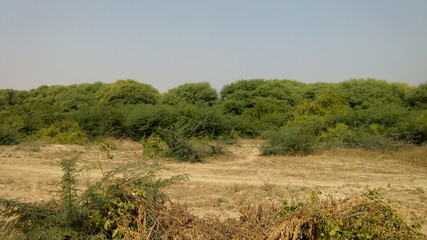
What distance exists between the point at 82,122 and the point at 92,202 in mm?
17894

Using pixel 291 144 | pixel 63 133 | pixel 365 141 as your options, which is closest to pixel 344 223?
pixel 291 144

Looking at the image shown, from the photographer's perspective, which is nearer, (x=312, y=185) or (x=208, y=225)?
(x=208, y=225)

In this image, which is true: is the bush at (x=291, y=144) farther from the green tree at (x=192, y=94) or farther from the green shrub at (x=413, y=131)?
the green tree at (x=192, y=94)

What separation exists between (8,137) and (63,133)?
265cm

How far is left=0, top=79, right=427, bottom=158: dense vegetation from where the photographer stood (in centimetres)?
1617

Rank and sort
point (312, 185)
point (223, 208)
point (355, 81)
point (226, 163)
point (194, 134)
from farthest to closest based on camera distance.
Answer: point (355, 81) → point (194, 134) → point (226, 163) → point (312, 185) → point (223, 208)

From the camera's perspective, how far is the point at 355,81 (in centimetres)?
2622

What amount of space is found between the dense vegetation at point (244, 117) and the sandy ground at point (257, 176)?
144 cm

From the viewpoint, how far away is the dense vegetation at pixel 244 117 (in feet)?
53.1

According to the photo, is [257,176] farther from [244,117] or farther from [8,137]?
[244,117]

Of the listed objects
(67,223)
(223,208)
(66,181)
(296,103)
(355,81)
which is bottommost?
(223,208)

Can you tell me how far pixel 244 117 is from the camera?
24297mm

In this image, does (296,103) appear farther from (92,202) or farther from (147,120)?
(92,202)

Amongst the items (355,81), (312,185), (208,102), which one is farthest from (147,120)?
(355,81)
